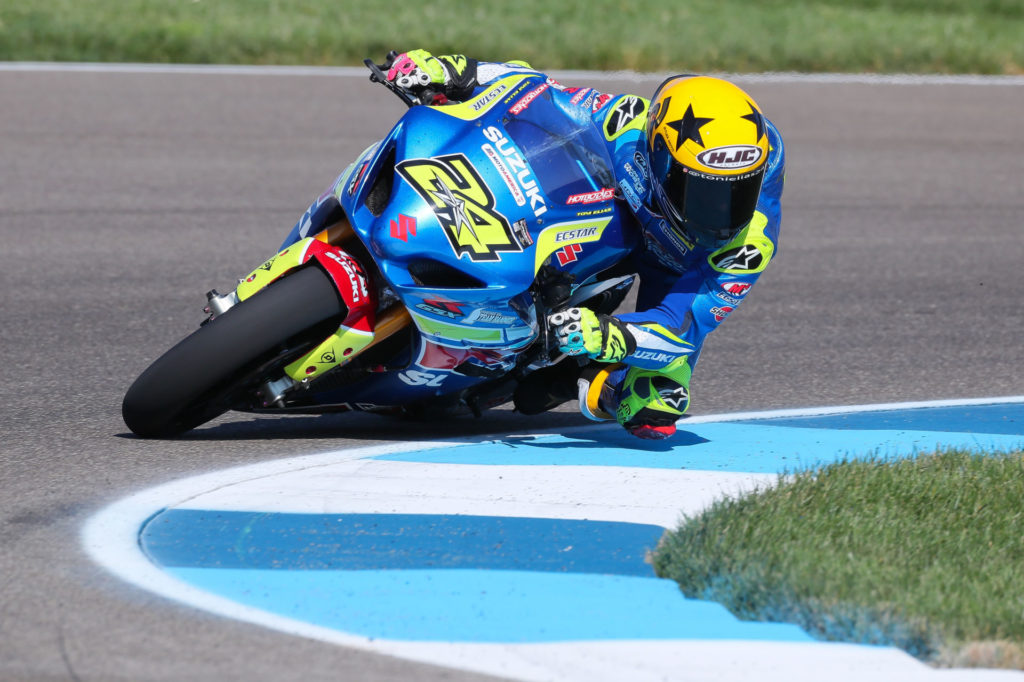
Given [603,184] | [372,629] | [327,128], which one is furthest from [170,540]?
[327,128]

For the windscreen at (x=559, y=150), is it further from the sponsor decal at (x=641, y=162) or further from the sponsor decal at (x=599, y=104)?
the sponsor decal at (x=599, y=104)

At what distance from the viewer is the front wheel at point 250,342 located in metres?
4.83

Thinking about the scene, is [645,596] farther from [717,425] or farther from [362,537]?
[717,425]

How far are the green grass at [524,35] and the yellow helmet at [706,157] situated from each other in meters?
9.49

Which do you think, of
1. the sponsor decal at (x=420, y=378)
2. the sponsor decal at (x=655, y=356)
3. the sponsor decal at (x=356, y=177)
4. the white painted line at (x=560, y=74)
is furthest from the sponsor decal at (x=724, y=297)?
the white painted line at (x=560, y=74)

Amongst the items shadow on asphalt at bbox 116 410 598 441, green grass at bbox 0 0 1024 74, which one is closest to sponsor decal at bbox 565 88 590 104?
shadow on asphalt at bbox 116 410 598 441

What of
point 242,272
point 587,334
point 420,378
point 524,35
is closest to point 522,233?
point 587,334

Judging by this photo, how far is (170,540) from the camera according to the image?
4398mm

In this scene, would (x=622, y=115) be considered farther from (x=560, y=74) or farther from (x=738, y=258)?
(x=560, y=74)

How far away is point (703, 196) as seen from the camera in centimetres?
488

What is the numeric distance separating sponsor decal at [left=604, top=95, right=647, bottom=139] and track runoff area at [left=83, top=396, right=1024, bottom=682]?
1.26 m

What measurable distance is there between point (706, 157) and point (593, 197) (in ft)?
1.42

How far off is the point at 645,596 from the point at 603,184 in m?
1.64

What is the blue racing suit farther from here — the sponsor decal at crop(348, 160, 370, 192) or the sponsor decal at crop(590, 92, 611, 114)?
the sponsor decal at crop(348, 160, 370, 192)
